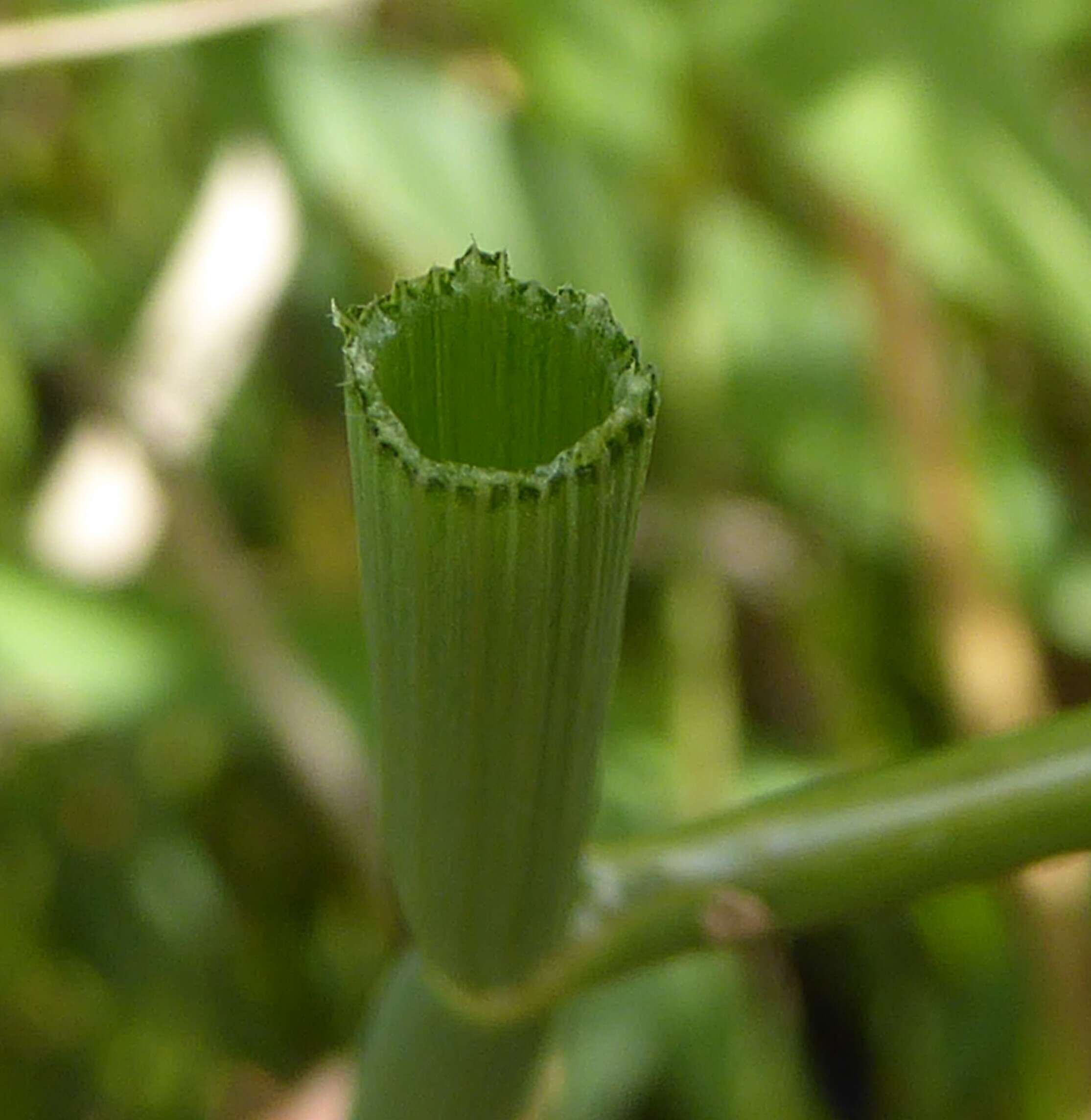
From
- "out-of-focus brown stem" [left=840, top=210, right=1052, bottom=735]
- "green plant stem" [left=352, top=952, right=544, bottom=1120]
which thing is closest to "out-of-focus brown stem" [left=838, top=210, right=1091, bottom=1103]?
"out-of-focus brown stem" [left=840, top=210, right=1052, bottom=735]

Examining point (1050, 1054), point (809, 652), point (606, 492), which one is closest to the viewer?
point (606, 492)

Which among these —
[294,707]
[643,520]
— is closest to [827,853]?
[294,707]

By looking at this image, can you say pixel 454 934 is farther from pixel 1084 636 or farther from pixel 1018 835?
pixel 1084 636

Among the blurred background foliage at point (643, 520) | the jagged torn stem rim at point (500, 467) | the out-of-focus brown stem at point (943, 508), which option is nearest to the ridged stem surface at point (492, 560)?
the jagged torn stem rim at point (500, 467)

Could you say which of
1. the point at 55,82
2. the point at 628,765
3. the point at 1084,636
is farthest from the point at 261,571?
the point at 1084,636

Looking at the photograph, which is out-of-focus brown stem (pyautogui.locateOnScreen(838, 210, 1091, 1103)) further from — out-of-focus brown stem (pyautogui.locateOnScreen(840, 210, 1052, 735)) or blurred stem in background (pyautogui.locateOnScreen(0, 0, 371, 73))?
blurred stem in background (pyautogui.locateOnScreen(0, 0, 371, 73))

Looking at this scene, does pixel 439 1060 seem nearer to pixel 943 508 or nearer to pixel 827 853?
pixel 827 853

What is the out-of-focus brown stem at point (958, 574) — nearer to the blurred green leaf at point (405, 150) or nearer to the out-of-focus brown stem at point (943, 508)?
the out-of-focus brown stem at point (943, 508)
